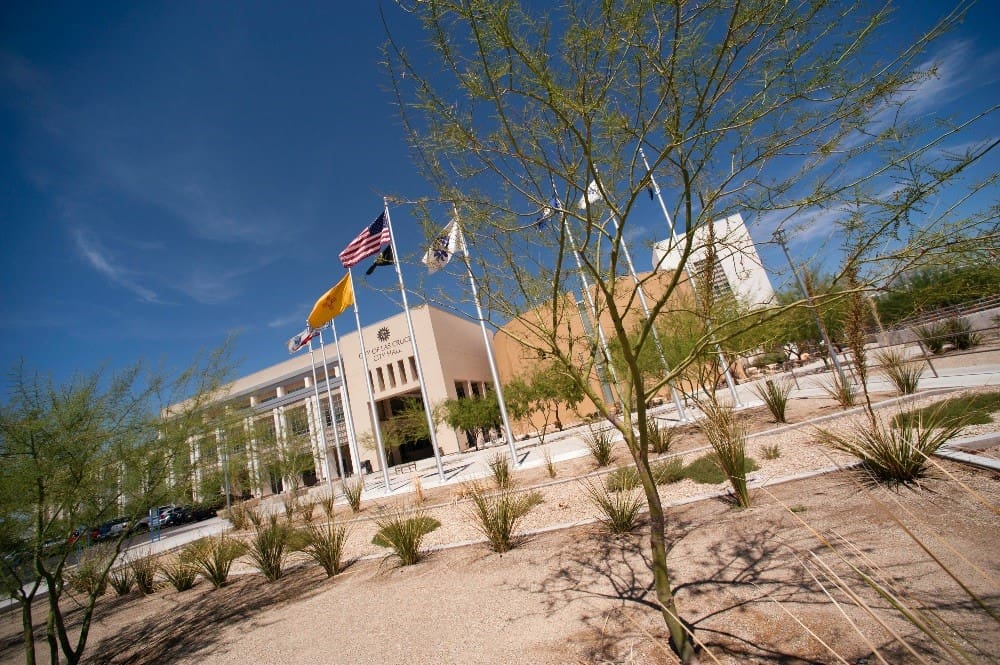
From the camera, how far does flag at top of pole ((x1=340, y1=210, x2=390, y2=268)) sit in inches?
549

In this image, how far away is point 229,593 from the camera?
684cm

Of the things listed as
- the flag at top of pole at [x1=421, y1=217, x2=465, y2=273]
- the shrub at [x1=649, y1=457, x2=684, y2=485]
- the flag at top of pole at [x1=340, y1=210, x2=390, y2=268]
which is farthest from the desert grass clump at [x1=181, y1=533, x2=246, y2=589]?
the flag at top of pole at [x1=340, y1=210, x2=390, y2=268]

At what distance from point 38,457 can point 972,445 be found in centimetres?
1100

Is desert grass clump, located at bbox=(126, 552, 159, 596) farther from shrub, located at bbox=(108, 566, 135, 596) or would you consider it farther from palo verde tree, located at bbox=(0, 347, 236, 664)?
palo verde tree, located at bbox=(0, 347, 236, 664)

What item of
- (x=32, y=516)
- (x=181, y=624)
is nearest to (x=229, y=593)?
(x=181, y=624)

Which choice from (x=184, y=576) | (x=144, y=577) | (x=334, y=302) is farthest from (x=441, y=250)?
(x=334, y=302)

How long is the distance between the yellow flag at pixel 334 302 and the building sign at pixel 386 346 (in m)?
19.9

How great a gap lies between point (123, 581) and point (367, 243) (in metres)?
10.7

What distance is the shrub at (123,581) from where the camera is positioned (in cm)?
873

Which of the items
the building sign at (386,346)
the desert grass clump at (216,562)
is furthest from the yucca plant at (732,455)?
the building sign at (386,346)

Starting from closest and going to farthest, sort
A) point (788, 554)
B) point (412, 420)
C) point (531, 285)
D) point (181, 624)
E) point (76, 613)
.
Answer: point (788, 554) < point (531, 285) < point (181, 624) < point (76, 613) < point (412, 420)

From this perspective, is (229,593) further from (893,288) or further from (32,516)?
(893,288)

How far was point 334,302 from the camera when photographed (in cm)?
1673

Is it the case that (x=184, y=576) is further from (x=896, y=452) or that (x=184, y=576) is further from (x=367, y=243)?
(x=896, y=452)
